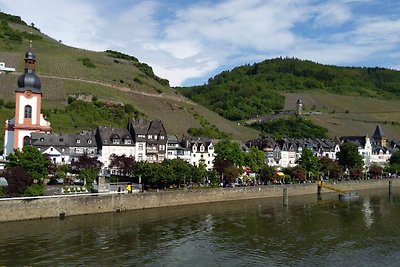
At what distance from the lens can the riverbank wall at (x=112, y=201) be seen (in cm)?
4603

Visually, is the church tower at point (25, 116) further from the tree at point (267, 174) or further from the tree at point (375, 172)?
the tree at point (375, 172)

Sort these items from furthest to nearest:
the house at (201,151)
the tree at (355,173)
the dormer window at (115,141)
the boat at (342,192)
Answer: the tree at (355,173), the house at (201,151), the dormer window at (115,141), the boat at (342,192)

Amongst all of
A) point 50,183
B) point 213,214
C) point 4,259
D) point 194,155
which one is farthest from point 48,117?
point 4,259

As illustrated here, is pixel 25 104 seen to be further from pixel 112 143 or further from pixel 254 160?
pixel 254 160

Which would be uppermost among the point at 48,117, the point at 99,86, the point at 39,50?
the point at 39,50

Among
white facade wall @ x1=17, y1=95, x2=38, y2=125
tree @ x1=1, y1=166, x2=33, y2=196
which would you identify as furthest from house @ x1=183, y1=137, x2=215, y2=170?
tree @ x1=1, y1=166, x2=33, y2=196

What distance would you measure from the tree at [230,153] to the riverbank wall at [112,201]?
931cm

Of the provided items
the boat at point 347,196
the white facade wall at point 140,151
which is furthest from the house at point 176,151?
the boat at point 347,196

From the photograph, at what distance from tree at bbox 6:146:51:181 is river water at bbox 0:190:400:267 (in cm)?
838

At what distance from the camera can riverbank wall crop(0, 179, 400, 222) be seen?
4603 cm

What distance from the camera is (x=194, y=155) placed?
276 ft

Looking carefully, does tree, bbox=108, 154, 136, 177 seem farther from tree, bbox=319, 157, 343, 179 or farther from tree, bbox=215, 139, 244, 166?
tree, bbox=319, 157, 343, 179

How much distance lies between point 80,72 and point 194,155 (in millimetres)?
69280

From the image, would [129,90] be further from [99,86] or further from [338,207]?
[338,207]
